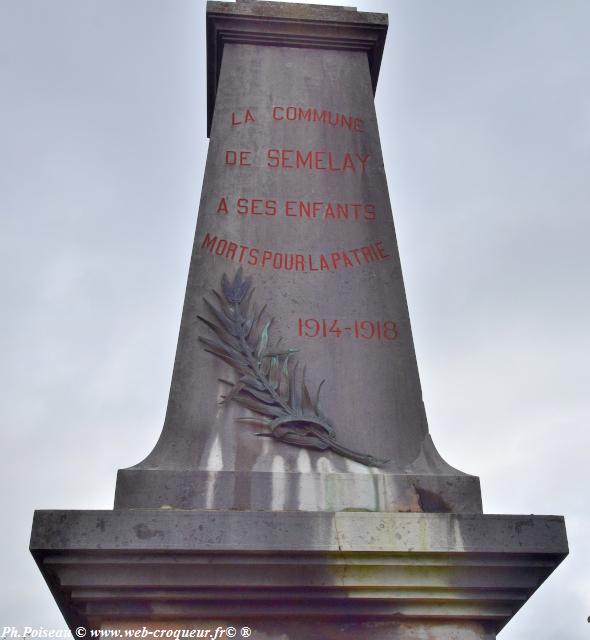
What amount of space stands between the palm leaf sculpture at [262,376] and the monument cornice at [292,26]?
2581 mm

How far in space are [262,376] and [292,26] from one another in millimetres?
3553

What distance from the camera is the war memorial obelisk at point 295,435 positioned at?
4.51 meters

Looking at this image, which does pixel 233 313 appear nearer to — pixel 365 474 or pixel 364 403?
pixel 364 403

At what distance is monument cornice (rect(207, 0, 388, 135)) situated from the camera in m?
7.42

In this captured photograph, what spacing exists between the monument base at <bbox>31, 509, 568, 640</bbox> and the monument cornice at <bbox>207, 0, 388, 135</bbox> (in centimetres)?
459

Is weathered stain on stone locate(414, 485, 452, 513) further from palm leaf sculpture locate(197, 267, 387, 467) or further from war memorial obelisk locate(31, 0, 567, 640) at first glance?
palm leaf sculpture locate(197, 267, 387, 467)

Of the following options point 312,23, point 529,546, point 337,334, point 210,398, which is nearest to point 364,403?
point 337,334

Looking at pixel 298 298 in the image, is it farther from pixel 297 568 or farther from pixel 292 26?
pixel 292 26

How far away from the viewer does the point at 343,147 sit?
6922mm

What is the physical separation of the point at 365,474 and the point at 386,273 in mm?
1742

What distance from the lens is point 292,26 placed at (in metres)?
7.43

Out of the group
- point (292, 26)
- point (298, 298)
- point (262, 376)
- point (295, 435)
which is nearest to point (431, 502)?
point (295, 435)

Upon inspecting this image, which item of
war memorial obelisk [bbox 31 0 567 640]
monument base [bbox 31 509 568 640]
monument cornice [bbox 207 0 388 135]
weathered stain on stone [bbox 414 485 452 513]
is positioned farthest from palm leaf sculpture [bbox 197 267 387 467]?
monument cornice [bbox 207 0 388 135]

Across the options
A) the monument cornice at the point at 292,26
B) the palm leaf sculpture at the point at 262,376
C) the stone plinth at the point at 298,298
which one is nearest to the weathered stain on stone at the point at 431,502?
the stone plinth at the point at 298,298
